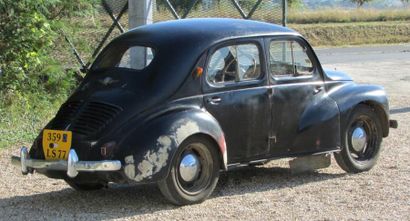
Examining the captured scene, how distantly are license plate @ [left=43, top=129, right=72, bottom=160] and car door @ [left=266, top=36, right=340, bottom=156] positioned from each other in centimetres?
207

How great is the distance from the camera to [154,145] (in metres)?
6.89

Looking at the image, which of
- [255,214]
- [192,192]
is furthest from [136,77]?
[255,214]

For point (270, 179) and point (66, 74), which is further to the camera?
point (66, 74)

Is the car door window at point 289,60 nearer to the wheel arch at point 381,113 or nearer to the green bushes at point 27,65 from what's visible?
the wheel arch at point 381,113

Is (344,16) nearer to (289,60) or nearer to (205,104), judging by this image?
(289,60)

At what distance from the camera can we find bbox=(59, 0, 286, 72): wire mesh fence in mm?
13250

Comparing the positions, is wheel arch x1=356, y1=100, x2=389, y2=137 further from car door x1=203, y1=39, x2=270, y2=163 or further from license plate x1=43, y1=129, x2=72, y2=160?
license plate x1=43, y1=129, x2=72, y2=160

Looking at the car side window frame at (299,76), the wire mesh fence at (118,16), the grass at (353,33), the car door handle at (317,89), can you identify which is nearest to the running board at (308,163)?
the car door handle at (317,89)

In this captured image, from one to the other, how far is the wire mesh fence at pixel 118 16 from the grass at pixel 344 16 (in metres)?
28.6

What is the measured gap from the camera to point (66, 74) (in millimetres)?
12836

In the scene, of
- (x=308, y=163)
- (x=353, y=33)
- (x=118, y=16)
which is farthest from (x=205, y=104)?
(x=353, y=33)

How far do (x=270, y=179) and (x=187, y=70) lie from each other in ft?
5.76

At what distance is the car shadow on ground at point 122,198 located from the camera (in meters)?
7.11

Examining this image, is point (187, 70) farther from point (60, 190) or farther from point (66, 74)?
point (66, 74)
